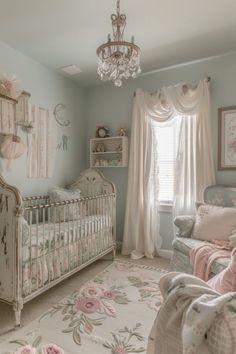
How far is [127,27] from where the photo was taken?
2279 mm

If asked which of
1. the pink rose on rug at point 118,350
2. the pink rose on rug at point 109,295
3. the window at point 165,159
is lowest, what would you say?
the pink rose on rug at point 109,295

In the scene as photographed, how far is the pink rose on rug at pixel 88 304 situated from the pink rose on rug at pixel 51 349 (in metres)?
0.44

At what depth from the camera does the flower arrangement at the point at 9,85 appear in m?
2.40

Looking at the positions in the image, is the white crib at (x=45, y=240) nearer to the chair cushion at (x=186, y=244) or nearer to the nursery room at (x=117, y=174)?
the nursery room at (x=117, y=174)

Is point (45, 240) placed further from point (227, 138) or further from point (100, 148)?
point (227, 138)

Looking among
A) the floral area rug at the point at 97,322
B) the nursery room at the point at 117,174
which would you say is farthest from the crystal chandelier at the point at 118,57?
the floral area rug at the point at 97,322

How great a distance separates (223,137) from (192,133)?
1.19ft

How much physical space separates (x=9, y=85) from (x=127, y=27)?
4.28 ft

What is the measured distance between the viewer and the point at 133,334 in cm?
170

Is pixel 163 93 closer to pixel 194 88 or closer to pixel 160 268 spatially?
pixel 194 88

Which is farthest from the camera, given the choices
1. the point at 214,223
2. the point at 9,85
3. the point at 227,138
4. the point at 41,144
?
the point at 41,144

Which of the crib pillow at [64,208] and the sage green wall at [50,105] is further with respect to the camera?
the sage green wall at [50,105]

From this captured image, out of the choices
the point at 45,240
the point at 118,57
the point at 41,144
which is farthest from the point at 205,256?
the point at 41,144

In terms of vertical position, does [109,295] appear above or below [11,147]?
below
